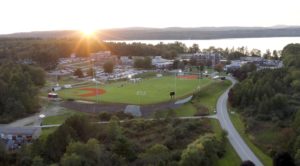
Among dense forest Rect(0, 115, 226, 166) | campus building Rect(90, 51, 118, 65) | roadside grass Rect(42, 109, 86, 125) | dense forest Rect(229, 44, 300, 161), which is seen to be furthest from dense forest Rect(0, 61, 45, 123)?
campus building Rect(90, 51, 118, 65)

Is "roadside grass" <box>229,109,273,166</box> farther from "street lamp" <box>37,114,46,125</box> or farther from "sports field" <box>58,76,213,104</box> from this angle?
"street lamp" <box>37,114,46,125</box>

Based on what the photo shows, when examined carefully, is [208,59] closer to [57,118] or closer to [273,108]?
[273,108]

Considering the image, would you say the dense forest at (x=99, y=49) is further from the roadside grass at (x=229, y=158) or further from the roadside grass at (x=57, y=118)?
the roadside grass at (x=229, y=158)

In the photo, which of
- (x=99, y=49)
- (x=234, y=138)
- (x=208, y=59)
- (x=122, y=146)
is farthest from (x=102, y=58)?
(x=122, y=146)

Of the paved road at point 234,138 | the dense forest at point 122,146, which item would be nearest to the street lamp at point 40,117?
the dense forest at point 122,146

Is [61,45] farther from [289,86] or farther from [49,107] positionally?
[289,86]

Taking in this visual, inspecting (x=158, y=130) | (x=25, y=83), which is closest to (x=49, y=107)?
(x=25, y=83)
